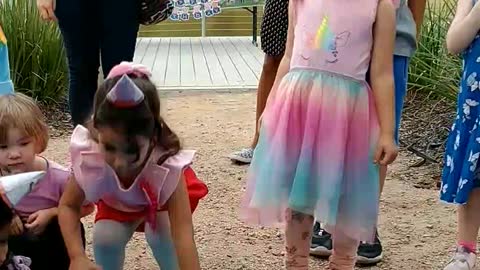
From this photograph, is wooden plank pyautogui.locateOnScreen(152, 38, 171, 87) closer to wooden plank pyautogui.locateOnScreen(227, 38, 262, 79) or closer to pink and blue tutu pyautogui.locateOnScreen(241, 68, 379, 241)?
wooden plank pyautogui.locateOnScreen(227, 38, 262, 79)

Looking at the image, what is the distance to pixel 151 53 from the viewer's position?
30.9 feet

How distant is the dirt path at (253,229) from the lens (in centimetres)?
311

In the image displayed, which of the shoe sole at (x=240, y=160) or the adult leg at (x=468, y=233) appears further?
the shoe sole at (x=240, y=160)

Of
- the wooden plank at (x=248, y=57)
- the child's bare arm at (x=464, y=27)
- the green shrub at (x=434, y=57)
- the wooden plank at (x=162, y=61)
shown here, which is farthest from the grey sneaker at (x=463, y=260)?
the wooden plank at (x=248, y=57)

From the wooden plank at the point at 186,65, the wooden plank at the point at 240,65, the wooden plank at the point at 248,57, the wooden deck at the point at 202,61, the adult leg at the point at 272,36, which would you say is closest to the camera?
the adult leg at the point at 272,36

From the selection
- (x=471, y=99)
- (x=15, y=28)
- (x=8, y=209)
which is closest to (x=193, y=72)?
(x=15, y=28)

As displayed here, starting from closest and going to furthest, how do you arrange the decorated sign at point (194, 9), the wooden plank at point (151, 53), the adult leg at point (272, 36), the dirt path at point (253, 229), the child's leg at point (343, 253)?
the child's leg at point (343, 253)
the dirt path at point (253, 229)
the adult leg at point (272, 36)
the wooden plank at point (151, 53)
the decorated sign at point (194, 9)

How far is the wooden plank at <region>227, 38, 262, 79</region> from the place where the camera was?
813 cm

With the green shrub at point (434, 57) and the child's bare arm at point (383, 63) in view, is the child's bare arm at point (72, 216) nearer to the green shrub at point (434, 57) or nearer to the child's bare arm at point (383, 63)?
the child's bare arm at point (383, 63)

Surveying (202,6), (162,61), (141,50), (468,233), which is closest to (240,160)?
(468,233)

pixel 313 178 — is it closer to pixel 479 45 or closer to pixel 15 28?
pixel 479 45

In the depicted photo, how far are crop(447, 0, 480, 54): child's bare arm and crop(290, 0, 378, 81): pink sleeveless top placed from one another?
1.61ft

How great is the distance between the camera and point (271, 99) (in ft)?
8.45

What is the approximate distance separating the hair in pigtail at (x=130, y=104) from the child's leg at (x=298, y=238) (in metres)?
0.60
